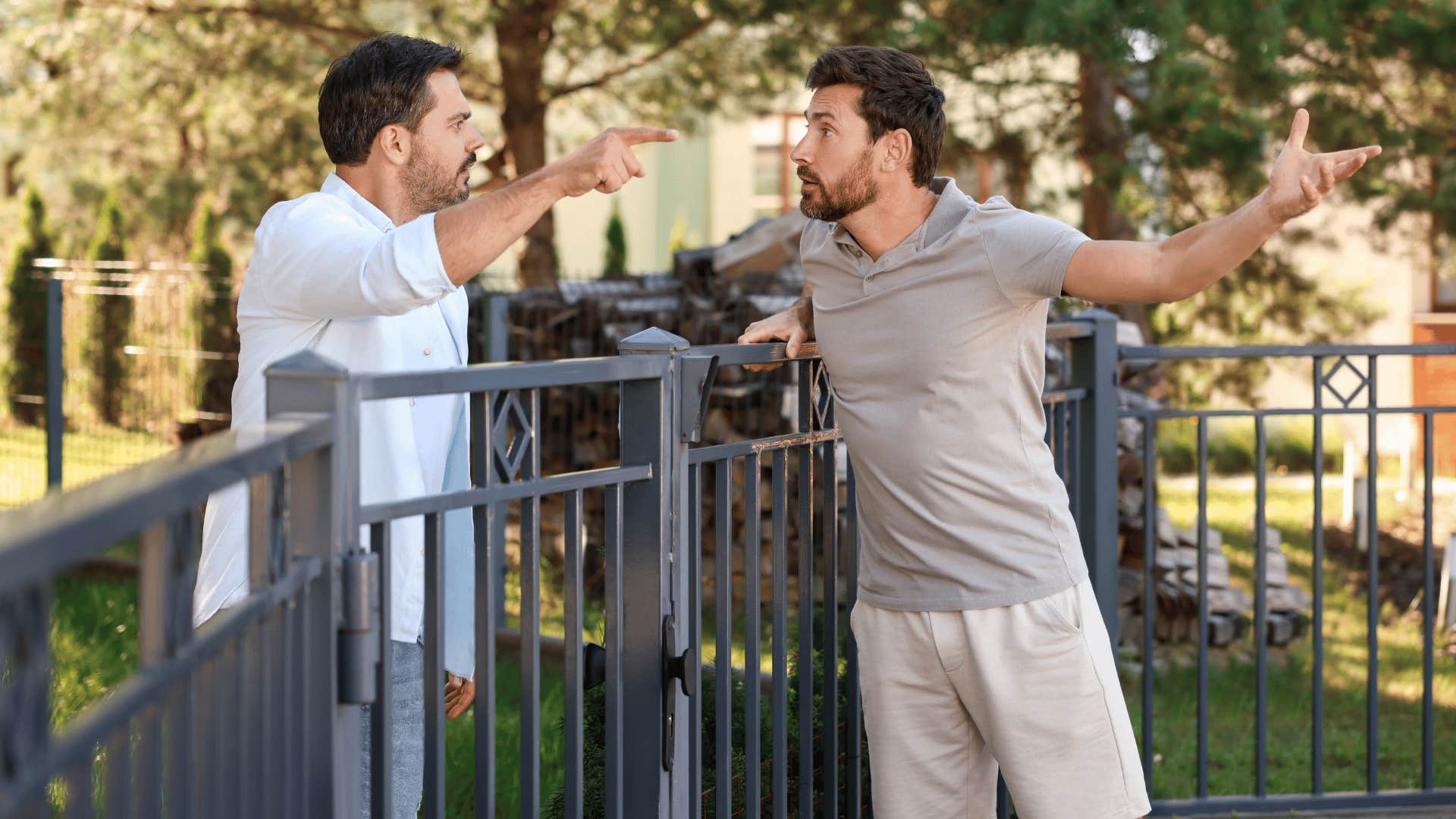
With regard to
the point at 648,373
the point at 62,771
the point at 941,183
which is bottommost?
the point at 62,771

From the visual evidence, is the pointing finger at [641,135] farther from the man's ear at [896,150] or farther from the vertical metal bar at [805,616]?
the vertical metal bar at [805,616]

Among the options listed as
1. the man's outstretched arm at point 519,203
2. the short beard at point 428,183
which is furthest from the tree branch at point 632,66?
the man's outstretched arm at point 519,203

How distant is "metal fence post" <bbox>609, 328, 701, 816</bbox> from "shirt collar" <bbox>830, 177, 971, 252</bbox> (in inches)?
18.6

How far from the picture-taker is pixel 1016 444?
261 cm

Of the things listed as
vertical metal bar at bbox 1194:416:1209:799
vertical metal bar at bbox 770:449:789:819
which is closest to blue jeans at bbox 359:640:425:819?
vertical metal bar at bbox 770:449:789:819

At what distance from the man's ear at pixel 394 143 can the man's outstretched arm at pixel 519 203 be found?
13.9 inches

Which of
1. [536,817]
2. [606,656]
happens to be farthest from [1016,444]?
[536,817]

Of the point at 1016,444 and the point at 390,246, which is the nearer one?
the point at 390,246

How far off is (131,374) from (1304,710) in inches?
298

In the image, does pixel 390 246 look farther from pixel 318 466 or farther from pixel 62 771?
pixel 62 771

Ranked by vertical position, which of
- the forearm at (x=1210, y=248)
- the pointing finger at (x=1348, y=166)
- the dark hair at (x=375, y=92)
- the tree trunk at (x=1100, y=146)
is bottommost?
the forearm at (x=1210, y=248)

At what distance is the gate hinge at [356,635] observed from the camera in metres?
1.66

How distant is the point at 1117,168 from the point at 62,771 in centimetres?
811

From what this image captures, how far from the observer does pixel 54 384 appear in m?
8.26
